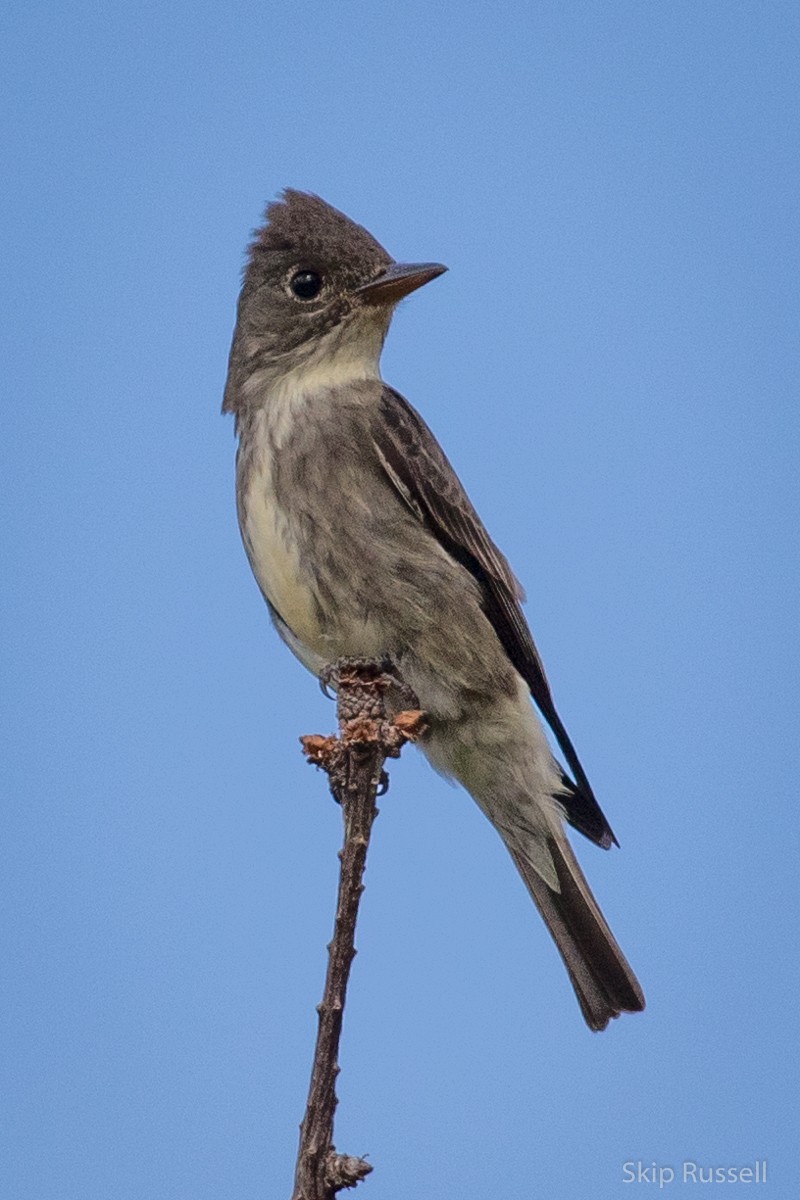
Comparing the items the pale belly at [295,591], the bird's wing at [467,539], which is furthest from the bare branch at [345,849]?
the bird's wing at [467,539]

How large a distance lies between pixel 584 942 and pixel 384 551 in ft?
5.93

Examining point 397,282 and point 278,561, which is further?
point 397,282

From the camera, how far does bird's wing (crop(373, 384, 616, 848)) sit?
602 centimetres

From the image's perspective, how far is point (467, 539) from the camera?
20.3 feet

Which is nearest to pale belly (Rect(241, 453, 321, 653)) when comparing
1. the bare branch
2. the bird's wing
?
the bird's wing

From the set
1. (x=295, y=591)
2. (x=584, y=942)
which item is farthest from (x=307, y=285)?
(x=584, y=942)

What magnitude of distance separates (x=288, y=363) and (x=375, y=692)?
250 cm

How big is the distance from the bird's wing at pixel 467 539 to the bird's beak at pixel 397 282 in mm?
373

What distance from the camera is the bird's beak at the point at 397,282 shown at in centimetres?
615

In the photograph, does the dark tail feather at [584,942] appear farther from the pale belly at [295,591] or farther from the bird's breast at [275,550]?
the bird's breast at [275,550]

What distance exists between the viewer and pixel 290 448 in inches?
231

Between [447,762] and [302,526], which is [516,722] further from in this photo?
[302,526]

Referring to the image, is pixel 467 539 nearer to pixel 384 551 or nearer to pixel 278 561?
pixel 384 551

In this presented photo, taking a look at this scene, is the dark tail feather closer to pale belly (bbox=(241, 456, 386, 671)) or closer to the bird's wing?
the bird's wing
